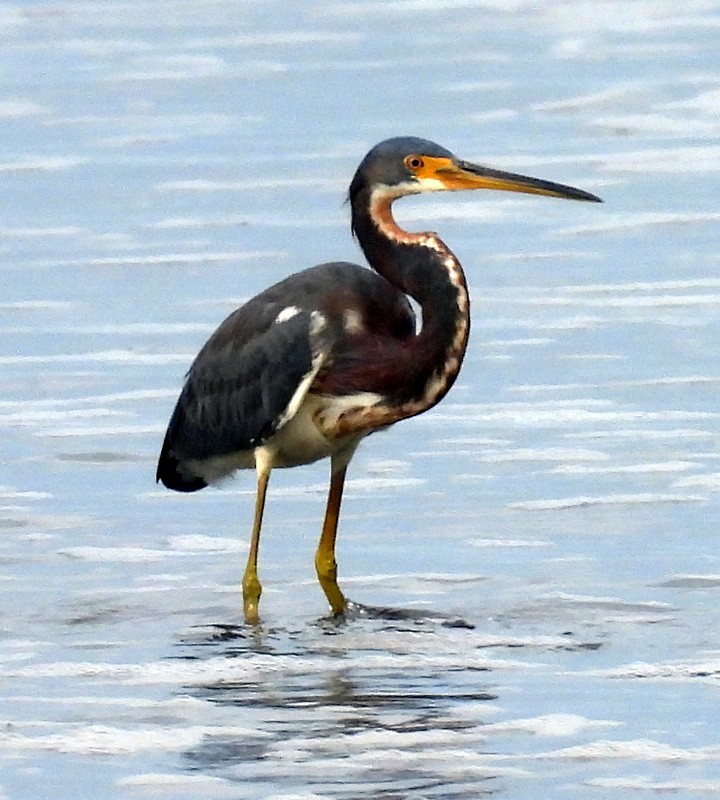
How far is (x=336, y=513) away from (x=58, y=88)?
17.0 meters

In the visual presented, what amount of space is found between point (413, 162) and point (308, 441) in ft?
3.47

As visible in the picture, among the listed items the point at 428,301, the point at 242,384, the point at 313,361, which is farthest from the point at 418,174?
the point at 242,384

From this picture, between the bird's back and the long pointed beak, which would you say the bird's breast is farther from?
the long pointed beak

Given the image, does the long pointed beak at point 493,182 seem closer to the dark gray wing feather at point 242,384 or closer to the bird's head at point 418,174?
the bird's head at point 418,174

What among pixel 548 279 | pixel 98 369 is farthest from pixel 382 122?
pixel 98 369

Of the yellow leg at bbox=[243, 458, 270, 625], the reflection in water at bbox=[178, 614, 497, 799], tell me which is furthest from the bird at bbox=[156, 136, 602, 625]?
the reflection in water at bbox=[178, 614, 497, 799]

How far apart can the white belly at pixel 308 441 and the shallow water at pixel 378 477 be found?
17.7 inches

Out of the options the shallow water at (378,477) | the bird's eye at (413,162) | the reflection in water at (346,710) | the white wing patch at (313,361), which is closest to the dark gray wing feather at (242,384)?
the white wing patch at (313,361)

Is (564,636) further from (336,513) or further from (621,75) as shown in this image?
(621,75)

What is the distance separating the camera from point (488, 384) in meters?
14.3

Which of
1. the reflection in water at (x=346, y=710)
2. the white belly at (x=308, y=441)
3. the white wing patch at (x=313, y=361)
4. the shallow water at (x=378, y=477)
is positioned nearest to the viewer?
the reflection in water at (x=346, y=710)

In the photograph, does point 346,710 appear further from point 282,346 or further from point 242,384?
point 242,384

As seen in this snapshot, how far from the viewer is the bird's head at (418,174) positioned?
10.5m

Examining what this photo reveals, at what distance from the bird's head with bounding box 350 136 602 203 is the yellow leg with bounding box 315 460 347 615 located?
1063 mm
